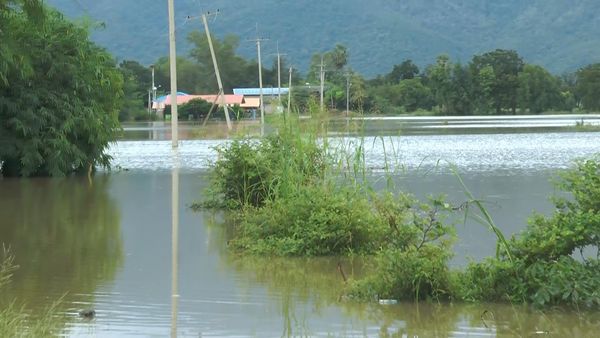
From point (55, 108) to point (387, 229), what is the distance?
17.4 meters

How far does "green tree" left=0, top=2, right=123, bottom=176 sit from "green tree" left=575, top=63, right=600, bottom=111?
87282 mm

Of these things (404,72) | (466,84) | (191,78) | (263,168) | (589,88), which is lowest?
(263,168)

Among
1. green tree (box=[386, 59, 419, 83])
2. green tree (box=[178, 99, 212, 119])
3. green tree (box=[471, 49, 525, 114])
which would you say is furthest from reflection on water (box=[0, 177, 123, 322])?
green tree (box=[386, 59, 419, 83])

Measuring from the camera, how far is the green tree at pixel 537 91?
116 m

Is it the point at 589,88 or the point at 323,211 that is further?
the point at 589,88

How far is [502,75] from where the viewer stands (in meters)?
118

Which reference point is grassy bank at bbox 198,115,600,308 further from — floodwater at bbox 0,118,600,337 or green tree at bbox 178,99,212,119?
green tree at bbox 178,99,212,119

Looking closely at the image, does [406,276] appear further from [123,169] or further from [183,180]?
[123,169]

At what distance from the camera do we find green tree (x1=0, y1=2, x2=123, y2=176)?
87.4 ft

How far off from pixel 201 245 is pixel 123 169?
17.4m

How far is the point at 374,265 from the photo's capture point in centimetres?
1149

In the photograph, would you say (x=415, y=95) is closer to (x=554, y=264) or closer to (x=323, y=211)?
(x=323, y=211)

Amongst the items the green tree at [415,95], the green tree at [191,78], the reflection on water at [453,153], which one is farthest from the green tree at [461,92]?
the reflection on water at [453,153]

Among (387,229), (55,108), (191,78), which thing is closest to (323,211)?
A: (387,229)
